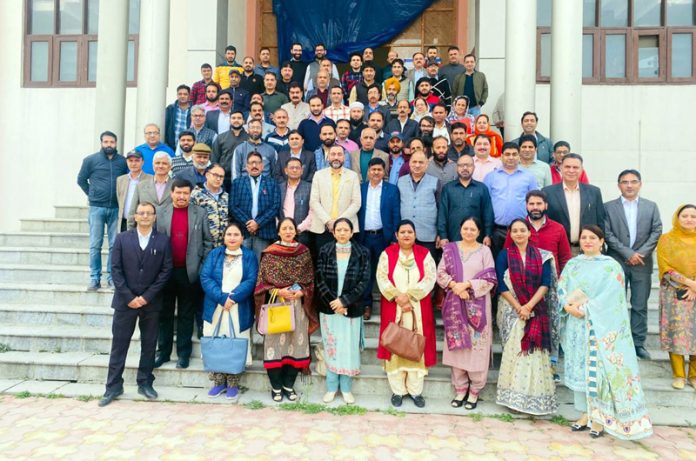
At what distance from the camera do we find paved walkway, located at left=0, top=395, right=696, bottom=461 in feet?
11.5

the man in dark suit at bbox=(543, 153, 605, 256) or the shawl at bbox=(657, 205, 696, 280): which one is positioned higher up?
the man in dark suit at bbox=(543, 153, 605, 256)

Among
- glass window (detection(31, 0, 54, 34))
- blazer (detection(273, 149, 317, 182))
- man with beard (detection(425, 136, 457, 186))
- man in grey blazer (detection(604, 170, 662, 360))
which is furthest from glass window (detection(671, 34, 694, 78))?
glass window (detection(31, 0, 54, 34))

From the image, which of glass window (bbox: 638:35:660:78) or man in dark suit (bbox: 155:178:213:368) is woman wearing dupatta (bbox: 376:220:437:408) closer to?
man in dark suit (bbox: 155:178:213:368)

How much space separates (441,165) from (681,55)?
6.60 meters

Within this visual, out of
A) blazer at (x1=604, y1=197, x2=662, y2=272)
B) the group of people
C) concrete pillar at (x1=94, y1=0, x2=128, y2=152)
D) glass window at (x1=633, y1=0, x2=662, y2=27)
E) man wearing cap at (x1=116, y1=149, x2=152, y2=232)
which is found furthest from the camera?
glass window at (x1=633, y1=0, x2=662, y2=27)

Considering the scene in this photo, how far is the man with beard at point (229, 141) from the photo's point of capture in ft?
19.6

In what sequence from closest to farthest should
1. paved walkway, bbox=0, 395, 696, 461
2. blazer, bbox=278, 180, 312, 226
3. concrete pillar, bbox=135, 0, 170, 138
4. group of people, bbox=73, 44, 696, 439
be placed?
paved walkway, bbox=0, 395, 696, 461, group of people, bbox=73, 44, 696, 439, blazer, bbox=278, 180, 312, 226, concrete pillar, bbox=135, 0, 170, 138

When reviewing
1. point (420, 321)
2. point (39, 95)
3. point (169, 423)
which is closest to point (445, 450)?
point (420, 321)

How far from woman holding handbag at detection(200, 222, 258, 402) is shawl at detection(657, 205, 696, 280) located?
3864 millimetres

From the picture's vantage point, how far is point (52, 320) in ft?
18.0

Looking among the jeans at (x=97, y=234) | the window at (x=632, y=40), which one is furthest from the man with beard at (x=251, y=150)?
the window at (x=632, y=40)

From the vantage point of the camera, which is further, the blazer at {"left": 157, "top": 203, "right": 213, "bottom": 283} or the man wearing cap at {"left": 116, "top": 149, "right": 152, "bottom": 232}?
the man wearing cap at {"left": 116, "top": 149, "right": 152, "bottom": 232}

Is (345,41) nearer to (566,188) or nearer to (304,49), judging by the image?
(304,49)

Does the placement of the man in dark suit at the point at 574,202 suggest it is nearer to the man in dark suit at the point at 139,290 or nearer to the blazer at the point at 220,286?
the blazer at the point at 220,286
